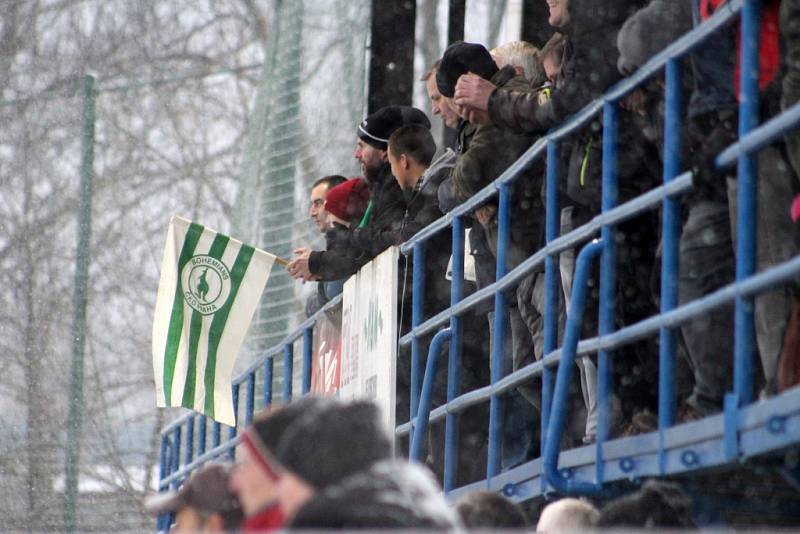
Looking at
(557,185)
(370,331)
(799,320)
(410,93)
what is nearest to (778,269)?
(799,320)

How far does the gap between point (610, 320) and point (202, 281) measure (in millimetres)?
5347

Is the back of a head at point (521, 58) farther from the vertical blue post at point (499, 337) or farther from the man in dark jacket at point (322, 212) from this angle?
the man in dark jacket at point (322, 212)

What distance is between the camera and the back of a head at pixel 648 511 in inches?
208

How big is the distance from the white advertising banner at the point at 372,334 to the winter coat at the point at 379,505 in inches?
177

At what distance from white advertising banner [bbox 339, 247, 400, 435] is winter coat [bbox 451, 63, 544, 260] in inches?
31.7

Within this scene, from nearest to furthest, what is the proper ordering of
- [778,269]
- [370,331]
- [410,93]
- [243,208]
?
[778,269]
[370,331]
[410,93]
[243,208]

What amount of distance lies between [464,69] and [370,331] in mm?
1664

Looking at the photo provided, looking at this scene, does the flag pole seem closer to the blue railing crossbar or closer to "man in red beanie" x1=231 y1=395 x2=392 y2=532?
the blue railing crossbar

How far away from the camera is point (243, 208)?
52.4 ft

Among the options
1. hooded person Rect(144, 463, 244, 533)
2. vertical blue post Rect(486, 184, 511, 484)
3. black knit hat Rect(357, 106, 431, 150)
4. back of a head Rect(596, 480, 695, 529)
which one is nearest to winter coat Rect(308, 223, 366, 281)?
black knit hat Rect(357, 106, 431, 150)

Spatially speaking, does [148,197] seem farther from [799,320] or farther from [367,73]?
[799,320]

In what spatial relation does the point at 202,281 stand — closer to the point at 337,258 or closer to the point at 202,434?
the point at 337,258

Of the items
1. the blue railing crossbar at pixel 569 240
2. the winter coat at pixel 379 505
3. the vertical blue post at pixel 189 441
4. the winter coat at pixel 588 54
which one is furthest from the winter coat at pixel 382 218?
the winter coat at pixel 379 505

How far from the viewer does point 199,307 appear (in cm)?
1129
